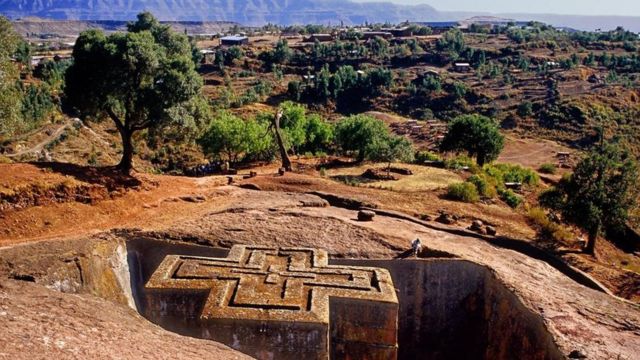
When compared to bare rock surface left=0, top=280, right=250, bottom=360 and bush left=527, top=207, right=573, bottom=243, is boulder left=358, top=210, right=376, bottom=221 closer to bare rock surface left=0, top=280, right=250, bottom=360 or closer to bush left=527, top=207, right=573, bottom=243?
bush left=527, top=207, right=573, bottom=243

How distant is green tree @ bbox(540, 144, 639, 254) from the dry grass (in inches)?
295

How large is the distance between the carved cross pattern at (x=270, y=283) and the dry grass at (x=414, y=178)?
1450cm

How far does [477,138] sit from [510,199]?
16.3m

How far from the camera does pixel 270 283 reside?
11.7 m

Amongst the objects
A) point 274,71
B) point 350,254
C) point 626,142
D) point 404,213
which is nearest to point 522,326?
point 350,254

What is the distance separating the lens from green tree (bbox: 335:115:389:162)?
39344 mm

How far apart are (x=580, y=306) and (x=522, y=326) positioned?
1.68 m

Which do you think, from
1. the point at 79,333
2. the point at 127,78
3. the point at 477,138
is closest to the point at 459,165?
the point at 477,138

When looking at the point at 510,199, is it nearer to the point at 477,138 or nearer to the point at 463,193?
the point at 463,193

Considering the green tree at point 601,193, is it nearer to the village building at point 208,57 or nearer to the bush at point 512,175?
the bush at point 512,175

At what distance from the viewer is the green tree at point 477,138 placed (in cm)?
4403

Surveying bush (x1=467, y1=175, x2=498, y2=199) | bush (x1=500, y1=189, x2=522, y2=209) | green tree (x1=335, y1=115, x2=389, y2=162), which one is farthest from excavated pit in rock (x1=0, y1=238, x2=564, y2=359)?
green tree (x1=335, y1=115, x2=389, y2=162)

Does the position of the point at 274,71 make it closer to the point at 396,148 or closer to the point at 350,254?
the point at 396,148

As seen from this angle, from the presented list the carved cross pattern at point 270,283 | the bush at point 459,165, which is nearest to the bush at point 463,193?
the bush at point 459,165
